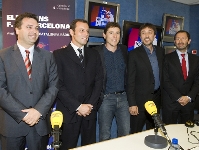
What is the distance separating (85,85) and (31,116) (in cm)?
69

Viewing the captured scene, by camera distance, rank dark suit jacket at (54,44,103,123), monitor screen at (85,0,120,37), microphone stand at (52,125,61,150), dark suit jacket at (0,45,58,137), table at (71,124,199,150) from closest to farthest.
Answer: microphone stand at (52,125,61,150)
table at (71,124,199,150)
dark suit jacket at (0,45,58,137)
dark suit jacket at (54,44,103,123)
monitor screen at (85,0,120,37)

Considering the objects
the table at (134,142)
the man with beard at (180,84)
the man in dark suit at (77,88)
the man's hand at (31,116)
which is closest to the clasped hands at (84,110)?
the man in dark suit at (77,88)

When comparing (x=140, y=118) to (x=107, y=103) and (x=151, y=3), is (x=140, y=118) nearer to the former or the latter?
(x=107, y=103)

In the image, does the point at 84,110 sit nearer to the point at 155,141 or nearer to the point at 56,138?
the point at 155,141

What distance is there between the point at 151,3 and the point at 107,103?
227 centimetres

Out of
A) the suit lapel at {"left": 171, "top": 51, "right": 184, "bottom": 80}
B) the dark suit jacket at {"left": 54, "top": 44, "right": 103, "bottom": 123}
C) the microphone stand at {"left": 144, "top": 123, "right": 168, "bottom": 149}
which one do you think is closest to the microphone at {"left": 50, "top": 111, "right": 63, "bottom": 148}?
the microphone stand at {"left": 144, "top": 123, "right": 168, "bottom": 149}

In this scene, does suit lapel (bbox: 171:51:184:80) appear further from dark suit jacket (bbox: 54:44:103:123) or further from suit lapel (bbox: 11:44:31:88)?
suit lapel (bbox: 11:44:31:88)

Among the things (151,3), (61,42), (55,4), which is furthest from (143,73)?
(151,3)

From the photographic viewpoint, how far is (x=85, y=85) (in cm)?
248

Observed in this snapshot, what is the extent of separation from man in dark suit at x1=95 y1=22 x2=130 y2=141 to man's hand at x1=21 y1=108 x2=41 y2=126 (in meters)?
0.90

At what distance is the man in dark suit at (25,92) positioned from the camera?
2.01 metres

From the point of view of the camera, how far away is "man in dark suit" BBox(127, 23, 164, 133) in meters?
2.80

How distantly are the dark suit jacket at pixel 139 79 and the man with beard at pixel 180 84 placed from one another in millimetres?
319

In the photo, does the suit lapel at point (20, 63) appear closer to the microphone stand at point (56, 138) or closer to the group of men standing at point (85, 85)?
the group of men standing at point (85, 85)
